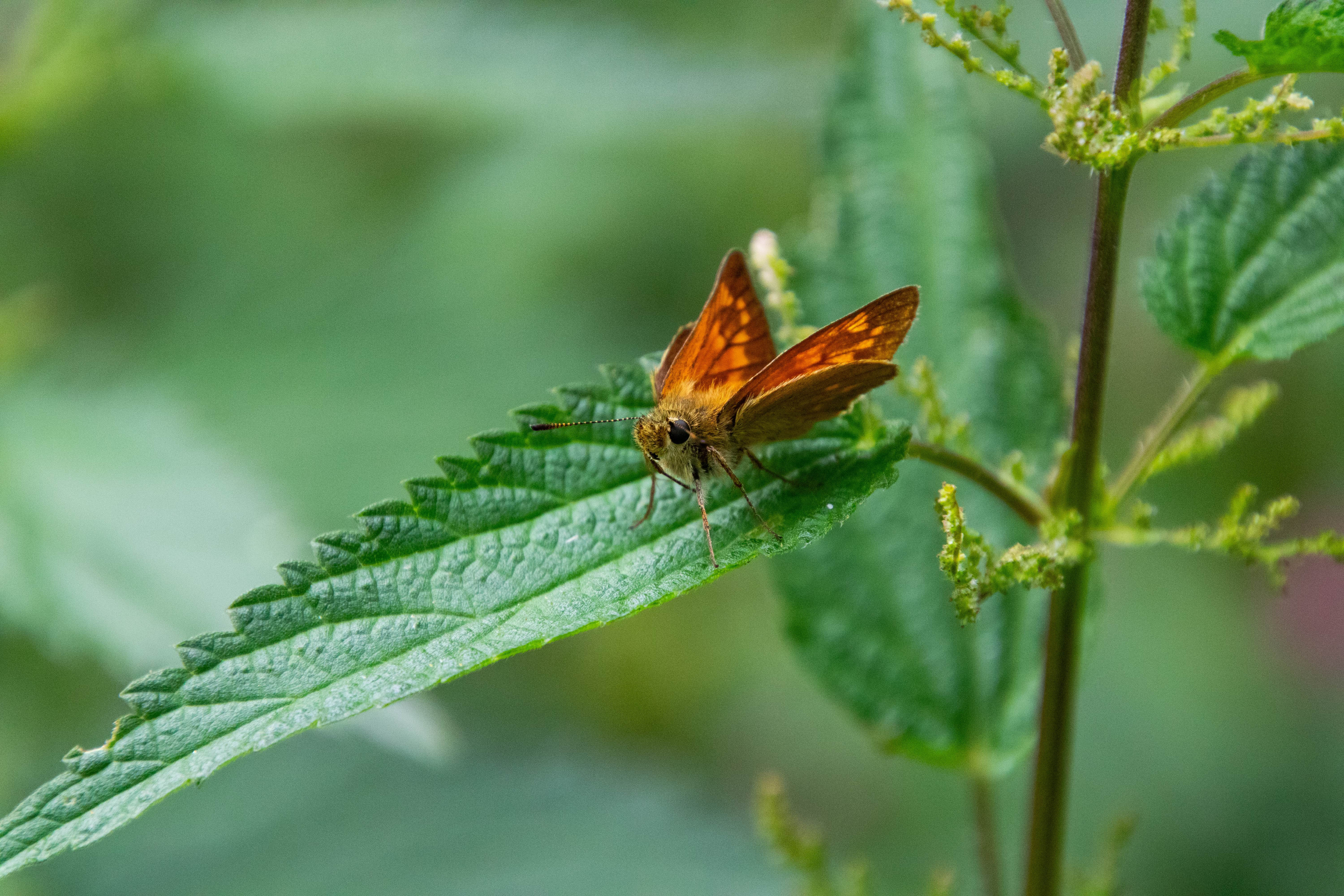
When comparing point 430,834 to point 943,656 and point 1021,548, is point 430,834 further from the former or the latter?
point 1021,548

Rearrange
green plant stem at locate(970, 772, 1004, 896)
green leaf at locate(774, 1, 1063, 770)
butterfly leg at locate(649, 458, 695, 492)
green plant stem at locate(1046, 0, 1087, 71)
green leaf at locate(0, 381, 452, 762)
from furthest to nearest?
green leaf at locate(0, 381, 452, 762)
green leaf at locate(774, 1, 1063, 770)
green plant stem at locate(970, 772, 1004, 896)
butterfly leg at locate(649, 458, 695, 492)
green plant stem at locate(1046, 0, 1087, 71)

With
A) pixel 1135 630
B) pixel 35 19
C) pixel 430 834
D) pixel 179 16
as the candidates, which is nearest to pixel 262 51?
pixel 179 16

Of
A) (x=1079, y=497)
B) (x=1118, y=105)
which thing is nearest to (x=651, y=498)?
(x=1079, y=497)

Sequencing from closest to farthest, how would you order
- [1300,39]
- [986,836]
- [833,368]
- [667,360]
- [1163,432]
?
1. [1300,39]
2. [833,368]
3. [1163,432]
4. [667,360]
5. [986,836]

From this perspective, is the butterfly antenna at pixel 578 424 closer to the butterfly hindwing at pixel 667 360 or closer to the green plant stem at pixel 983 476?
the butterfly hindwing at pixel 667 360

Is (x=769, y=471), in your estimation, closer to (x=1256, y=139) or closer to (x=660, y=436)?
(x=660, y=436)

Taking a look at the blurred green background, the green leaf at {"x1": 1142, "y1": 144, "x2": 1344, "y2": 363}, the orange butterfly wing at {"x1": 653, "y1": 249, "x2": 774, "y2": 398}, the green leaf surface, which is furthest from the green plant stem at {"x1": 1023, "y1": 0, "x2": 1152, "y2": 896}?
the green leaf surface

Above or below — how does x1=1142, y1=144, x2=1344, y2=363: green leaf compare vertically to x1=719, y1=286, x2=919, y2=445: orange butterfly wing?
below

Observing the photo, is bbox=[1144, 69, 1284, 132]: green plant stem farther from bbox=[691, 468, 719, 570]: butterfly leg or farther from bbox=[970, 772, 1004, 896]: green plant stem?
bbox=[970, 772, 1004, 896]: green plant stem
